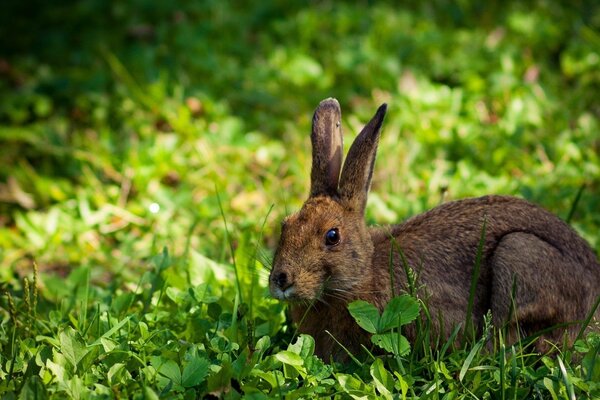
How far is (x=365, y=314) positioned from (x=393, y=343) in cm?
19

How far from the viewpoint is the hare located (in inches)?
155

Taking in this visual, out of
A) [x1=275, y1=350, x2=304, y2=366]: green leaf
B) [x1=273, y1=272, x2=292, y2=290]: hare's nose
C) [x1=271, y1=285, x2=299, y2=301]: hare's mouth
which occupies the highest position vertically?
[x1=273, y1=272, x2=292, y2=290]: hare's nose

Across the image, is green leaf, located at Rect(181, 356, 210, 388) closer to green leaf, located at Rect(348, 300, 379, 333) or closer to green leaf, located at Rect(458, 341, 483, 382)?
green leaf, located at Rect(348, 300, 379, 333)

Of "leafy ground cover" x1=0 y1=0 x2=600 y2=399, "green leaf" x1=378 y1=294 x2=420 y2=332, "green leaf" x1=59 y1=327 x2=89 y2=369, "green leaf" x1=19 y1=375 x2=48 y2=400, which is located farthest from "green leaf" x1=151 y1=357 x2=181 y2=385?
"green leaf" x1=378 y1=294 x2=420 y2=332

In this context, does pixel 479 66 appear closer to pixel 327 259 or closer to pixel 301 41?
pixel 301 41

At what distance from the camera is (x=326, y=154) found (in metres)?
4.25

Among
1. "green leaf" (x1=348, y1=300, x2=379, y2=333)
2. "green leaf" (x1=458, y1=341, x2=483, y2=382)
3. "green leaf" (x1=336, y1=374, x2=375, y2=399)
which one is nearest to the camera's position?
"green leaf" (x1=336, y1=374, x2=375, y2=399)

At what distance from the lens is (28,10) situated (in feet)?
30.7

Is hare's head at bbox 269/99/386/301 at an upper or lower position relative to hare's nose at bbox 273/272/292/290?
upper

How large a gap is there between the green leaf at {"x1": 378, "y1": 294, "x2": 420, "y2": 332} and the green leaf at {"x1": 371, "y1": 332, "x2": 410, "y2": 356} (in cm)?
5

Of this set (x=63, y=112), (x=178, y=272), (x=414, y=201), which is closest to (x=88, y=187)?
(x=63, y=112)

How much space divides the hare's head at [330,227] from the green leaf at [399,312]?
29cm

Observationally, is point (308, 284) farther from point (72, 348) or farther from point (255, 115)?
point (255, 115)

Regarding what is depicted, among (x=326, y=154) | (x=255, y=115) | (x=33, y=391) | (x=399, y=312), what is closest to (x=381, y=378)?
(x=399, y=312)
